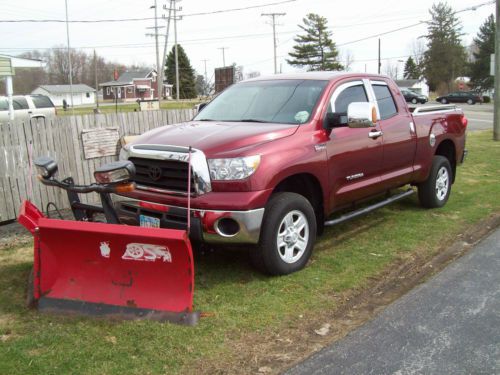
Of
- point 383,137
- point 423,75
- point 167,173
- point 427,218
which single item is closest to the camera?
point 167,173

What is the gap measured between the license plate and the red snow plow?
21.8 inches

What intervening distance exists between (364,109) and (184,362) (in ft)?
9.72

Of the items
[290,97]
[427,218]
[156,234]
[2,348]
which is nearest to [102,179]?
[156,234]

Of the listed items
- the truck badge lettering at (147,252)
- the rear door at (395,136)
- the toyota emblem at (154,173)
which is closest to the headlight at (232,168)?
the toyota emblem at (154,173)

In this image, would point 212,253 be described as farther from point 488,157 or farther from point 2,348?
point 488,157

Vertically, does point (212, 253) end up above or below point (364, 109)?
below

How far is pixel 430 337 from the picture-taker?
3633 millimetres

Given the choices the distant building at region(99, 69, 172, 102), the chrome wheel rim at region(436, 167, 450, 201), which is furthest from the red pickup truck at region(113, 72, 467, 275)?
the distant building at region(99, 69, 172, 102)

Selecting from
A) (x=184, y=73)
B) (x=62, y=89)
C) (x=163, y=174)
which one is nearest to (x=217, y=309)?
(x=163, y=174)

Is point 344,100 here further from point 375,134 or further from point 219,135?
point 219,135

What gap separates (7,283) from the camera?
182 inches

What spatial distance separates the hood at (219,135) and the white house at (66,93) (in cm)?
8684

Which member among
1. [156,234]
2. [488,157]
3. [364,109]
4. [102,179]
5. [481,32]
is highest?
[481,32]

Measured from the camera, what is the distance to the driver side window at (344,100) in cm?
512
